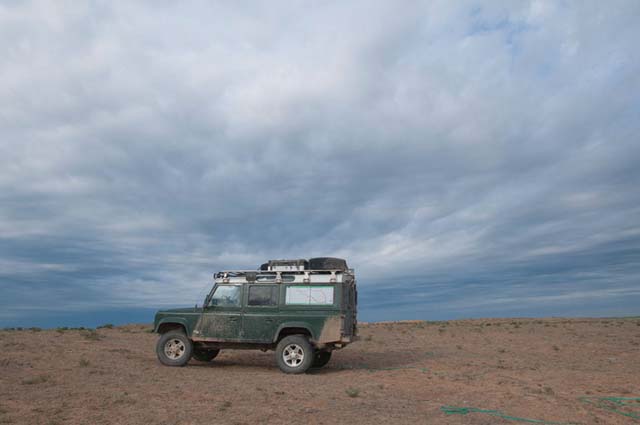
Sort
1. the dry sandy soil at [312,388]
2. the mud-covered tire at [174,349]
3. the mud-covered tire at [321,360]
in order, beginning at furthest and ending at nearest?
the mud-covered tire at [321,360], the mud-covered tire at [174,349], the dry sandy soil at [312,388]

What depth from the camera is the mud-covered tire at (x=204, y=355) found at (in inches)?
570

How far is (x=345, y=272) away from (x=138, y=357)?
6.63 meters

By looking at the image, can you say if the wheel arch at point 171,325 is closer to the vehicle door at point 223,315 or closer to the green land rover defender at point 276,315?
the green land rover defender at point 276,315

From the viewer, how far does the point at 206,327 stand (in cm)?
1325

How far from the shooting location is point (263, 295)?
43.1 feet

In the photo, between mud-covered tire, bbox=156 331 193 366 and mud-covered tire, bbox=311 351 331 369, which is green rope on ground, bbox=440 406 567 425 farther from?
mud-covered tire, bbox=156 331 193 366

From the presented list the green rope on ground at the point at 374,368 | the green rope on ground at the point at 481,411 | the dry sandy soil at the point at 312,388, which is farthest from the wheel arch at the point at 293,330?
the green rope on ground at the point at 481,411

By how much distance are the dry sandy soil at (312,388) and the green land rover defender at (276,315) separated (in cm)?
60

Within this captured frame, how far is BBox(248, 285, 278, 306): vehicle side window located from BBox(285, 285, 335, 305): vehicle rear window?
0.34 meters

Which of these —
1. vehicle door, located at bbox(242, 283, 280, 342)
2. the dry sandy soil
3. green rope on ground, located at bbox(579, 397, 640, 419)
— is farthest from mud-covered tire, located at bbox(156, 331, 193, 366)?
green rope on ground, located at bbox(579, 397, 640, 419)

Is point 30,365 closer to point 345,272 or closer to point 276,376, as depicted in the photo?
point 276,376

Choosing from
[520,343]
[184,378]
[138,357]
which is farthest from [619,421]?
[520,343]

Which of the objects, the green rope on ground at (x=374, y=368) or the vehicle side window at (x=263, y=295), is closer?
the vehicle side window at (x=263, y=295)

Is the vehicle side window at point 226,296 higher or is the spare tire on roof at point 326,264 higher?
the spare tire on roof at point 326,264
